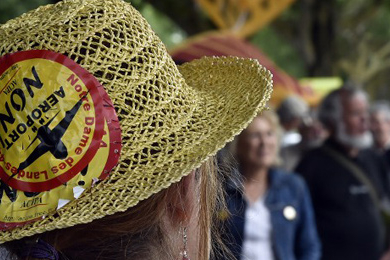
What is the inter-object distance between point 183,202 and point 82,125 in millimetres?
262

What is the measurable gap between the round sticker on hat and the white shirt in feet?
7.75

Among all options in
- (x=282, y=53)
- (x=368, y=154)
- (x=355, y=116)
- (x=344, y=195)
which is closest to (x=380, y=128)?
(x=368, y=154)

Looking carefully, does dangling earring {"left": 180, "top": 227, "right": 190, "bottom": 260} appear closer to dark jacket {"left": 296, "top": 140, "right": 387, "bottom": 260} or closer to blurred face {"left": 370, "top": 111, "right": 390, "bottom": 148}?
dark jacket {"left": 296, "top": 140, "right": 387, "bottom": 260}

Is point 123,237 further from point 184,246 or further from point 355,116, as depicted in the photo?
point 355,116

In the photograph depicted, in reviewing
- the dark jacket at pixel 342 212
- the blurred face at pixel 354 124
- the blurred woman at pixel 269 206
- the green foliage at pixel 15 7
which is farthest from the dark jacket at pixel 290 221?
the green foliage at pixel 15 7

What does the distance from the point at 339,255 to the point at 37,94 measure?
3.46 metres

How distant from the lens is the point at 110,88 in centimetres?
126

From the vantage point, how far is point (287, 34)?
1794 cm

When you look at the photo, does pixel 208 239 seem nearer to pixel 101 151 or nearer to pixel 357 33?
pixel 101 151

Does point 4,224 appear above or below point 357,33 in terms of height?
below

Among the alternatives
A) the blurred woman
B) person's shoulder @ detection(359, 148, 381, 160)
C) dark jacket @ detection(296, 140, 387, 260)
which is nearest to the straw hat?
the blurred woman

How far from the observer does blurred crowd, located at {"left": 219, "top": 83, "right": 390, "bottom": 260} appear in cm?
363

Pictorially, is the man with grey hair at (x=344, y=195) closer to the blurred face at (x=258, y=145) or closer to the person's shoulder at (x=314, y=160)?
the person's shoulder at (x=314, y=160)

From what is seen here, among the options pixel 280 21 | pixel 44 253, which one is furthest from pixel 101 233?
pixel 280 21
